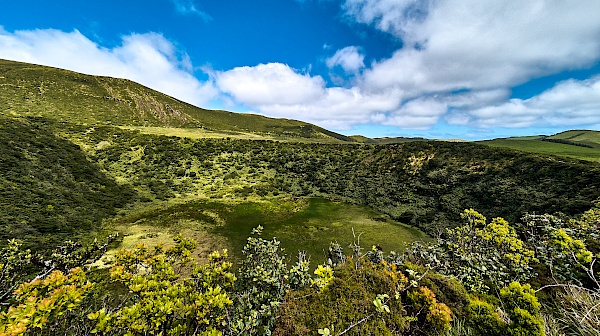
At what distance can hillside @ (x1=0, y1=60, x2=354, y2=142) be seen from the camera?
5547cm

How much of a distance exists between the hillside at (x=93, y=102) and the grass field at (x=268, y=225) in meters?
45.1

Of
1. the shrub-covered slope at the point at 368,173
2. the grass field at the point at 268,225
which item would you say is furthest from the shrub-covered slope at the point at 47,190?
the shrub-covered slope at the point at 368,173

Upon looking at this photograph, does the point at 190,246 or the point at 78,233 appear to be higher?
the point at 190,246

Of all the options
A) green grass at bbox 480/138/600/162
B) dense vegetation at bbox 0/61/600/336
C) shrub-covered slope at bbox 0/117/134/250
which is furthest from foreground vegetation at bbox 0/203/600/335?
green grass at bbox 480/138/600/162

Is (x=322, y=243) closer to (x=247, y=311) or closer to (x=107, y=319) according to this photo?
(x=247, y=311)

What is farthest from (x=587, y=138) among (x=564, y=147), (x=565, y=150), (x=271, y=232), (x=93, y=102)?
(x=93, y=102)

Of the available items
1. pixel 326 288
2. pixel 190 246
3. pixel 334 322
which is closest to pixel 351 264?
pixel 326 288

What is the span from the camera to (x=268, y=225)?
958 inches

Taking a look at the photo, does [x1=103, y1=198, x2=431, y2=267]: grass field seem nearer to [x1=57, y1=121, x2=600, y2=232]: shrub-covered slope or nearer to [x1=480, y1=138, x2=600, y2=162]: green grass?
[x1=57, y1=121, x2=600, y2=232]: shrub-covered slope

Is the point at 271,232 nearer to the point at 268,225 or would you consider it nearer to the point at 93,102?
the point at 268,225

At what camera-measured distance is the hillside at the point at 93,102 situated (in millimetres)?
55469

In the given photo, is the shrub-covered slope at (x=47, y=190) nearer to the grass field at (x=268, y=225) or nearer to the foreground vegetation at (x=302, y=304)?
the grass field at (x=268, y=225)

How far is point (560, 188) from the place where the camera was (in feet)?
73.9

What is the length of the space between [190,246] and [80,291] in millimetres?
2392
